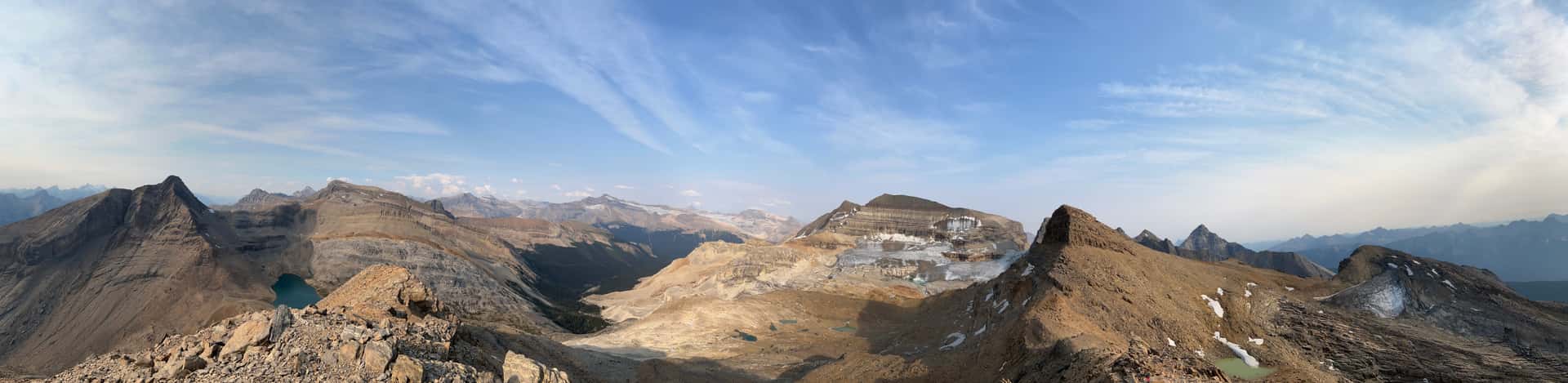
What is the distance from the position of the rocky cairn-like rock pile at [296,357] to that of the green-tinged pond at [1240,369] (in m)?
24.5

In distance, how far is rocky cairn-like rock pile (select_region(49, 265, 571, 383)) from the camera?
1195 centimetres

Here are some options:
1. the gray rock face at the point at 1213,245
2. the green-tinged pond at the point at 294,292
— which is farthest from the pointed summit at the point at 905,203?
the green-tinged pond at the point at 294,292

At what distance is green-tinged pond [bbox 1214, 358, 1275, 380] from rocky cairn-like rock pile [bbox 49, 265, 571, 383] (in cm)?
2449

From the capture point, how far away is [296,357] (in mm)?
12250

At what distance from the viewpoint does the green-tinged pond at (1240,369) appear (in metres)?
21.6

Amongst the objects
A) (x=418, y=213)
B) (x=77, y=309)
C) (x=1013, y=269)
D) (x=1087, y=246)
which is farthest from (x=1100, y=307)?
(x=418, y=213)

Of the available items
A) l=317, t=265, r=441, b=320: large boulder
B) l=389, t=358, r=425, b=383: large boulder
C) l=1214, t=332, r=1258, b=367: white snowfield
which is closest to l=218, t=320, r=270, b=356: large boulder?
l=389, t=358, r=425, b=383: large boulder

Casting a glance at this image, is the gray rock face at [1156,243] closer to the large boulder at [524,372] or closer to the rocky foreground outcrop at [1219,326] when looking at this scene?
the rocky foreground outcrop at [1219,326]

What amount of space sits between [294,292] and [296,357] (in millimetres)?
74366

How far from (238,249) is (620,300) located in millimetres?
48532

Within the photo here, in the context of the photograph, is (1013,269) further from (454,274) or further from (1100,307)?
(454,274)

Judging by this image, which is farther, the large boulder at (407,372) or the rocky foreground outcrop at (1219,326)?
the rocky foreground outcrop at (1219,326)

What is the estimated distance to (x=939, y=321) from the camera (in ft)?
132

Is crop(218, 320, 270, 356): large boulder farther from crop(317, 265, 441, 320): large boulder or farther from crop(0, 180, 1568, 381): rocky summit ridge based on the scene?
crop(317, 265, 441, 320): large boulder
